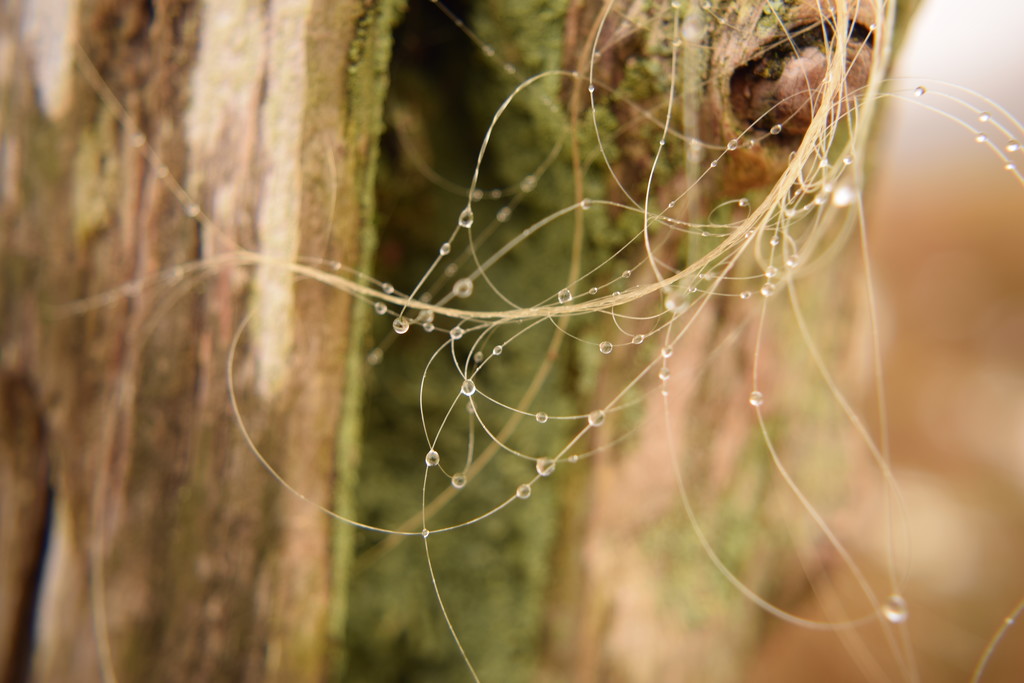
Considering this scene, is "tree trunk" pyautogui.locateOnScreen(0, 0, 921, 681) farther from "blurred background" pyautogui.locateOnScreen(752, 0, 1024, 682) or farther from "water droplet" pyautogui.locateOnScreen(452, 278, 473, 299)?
"blurred background" pyautogui.locateOnScreen(752, 0, 1024, 682)

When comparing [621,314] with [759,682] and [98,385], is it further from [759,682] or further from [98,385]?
[759,682]

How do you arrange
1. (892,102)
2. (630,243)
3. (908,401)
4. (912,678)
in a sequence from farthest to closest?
1. (908,401)
2. (912,678)
3. (892,102)
4. (630,243)

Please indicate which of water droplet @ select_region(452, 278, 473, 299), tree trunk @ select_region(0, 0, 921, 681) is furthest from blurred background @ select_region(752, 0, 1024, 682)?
water droplet @ select_region(452, 278, 473, 299)

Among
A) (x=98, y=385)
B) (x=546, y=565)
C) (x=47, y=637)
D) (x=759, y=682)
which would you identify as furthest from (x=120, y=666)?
(x=759, y=682)

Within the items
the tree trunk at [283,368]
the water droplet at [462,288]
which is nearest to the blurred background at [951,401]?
the tree trunk at [283,368]

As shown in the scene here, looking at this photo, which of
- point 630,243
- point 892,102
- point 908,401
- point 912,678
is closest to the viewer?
point 630,243
